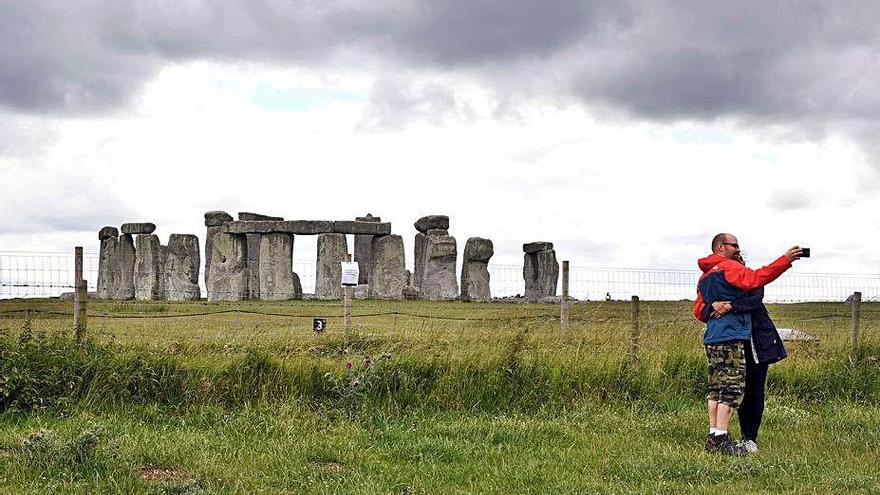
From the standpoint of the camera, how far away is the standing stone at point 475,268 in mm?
34031

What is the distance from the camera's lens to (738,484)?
816 cm

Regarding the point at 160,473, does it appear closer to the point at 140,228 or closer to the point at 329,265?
the point at 329,265

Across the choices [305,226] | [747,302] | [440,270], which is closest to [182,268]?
[305,226]

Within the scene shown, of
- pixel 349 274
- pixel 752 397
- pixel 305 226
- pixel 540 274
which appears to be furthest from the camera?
pixel 540 274

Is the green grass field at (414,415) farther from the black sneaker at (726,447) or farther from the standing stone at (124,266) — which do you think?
the standing stone at (124,266)

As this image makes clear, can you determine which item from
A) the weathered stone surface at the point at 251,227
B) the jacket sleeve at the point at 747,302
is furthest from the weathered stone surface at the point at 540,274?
the jacket sleeve at the point at 747,302

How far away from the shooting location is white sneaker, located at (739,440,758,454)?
9266 millimetres

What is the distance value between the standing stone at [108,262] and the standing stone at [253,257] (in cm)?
532

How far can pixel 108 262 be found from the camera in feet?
128

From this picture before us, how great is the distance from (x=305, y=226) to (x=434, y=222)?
15.1ft

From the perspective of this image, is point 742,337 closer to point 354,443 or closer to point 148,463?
point 354,443

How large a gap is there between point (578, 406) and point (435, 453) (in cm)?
278

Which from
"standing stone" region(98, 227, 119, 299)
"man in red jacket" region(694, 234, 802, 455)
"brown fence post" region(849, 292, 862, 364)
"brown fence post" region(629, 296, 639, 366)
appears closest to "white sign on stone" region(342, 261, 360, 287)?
"brown fence post" region(629, 296, 639, 366)

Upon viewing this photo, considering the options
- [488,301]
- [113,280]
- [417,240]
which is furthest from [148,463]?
[113,280]
